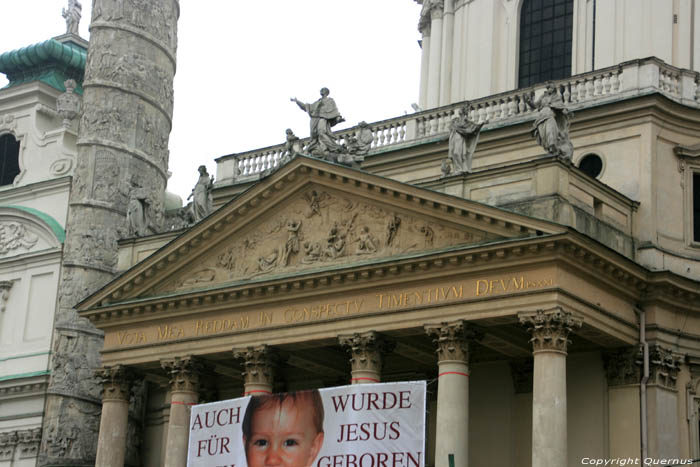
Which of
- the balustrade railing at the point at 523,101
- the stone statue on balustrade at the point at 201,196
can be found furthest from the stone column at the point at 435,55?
the stone statue on balustrade at the point at 201,196

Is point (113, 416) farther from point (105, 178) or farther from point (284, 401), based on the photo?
point (105, 178)

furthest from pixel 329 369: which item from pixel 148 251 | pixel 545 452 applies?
pixel 545 452

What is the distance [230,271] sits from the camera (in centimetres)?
3044

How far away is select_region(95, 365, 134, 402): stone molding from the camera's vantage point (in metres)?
31.3

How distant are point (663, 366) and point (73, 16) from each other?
78.8 feet

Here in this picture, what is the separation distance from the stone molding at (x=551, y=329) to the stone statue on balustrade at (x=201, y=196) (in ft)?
33.4

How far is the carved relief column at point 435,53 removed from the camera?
133 ft

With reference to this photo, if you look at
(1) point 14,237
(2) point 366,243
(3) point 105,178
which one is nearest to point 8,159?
(1) point 14,237

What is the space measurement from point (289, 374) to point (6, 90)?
13.3 meters

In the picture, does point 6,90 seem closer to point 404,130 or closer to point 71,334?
point 71,334

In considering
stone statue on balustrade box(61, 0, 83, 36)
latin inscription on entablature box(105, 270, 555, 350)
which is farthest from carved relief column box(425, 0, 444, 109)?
latin inscription on entablature box(105, 270, 555, 350)

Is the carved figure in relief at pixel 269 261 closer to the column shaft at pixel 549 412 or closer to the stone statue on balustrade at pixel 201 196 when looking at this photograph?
the stone statue on balustrade at pixel 201 196

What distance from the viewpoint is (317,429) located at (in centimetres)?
2739

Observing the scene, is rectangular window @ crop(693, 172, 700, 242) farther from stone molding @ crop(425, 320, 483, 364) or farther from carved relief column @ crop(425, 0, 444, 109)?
carved relief column @ crop(425, 0, 444, 109)
